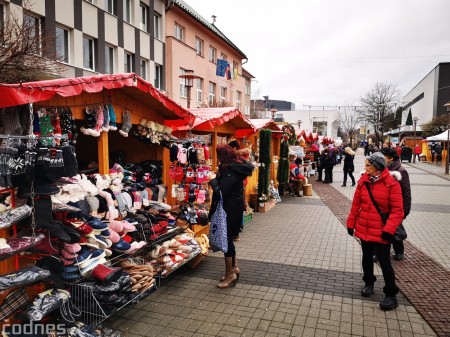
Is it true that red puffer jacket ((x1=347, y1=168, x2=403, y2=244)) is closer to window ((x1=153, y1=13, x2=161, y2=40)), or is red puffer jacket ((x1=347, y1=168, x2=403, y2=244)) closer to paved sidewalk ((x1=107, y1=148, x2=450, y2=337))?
paved sidewalk ((x1=107, y1=148, x2=450, y2=337))

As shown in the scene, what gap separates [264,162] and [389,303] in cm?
654

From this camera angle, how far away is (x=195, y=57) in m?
→ 25.1

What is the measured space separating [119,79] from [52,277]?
236 cm

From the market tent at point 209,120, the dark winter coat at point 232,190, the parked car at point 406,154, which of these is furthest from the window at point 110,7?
the parked car at point 406,154

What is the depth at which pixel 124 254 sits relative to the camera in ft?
14.8

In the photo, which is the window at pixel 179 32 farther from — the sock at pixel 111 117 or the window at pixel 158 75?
the sock at pixel 111 117

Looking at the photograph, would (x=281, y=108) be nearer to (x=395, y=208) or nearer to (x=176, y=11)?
(x=176, y=11)

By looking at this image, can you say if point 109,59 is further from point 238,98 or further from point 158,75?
point 238,98

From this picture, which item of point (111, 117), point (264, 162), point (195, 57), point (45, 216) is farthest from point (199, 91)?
point (45, 216)

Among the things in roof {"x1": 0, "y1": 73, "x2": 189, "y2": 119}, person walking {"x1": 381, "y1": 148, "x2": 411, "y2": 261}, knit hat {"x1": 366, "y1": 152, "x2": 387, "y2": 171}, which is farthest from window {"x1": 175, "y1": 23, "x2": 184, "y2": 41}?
knit hat {"x1": 366, "y1": 152, "x2": 387, "y2": 171}

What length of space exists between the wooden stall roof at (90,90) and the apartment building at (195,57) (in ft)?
44.8

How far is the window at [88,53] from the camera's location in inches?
637

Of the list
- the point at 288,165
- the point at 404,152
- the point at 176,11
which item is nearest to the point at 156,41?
the point at 176,11

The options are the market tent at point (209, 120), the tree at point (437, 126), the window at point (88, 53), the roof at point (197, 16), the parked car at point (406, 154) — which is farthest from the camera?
the tree at point (437, 126)
